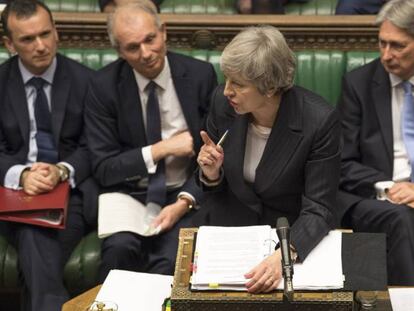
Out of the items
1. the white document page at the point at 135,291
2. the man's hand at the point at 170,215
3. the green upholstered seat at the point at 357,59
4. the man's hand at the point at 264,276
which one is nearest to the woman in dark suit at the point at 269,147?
the man's hand at the point at 264,276

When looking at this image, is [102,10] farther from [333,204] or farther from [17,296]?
[333,204]

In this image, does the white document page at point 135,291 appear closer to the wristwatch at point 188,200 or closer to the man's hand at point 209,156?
the man's hand at point 209,156

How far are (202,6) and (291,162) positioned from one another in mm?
1463

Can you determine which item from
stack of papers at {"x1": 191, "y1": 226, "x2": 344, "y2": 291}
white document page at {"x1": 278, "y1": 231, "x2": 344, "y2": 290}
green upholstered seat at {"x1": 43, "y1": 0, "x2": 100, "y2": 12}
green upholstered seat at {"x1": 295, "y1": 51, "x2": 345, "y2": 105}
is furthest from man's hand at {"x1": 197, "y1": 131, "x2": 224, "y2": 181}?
green upholstered seat at {"x1": 43, "y1": 0, "x2": 100, "y2": 12}

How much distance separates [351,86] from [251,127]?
60cm

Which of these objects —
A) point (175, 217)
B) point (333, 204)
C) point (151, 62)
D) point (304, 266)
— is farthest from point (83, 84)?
point (304, 266)

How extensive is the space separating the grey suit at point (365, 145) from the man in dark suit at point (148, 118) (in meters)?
0.47

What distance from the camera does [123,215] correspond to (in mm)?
2682

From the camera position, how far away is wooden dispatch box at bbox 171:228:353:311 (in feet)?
5.81

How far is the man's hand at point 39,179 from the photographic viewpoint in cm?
270

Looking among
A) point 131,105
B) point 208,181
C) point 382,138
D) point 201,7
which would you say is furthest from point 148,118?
point 201,7

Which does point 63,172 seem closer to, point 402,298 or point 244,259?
point 244,259

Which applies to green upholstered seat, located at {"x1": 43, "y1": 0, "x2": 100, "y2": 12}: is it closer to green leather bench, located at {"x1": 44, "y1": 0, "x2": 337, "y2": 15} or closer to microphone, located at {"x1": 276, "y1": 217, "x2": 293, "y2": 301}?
green leather bench, located at {"x1": 44, "y1": 0, "x2": 337, "y2": 15}

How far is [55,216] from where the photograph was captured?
2.70 m
